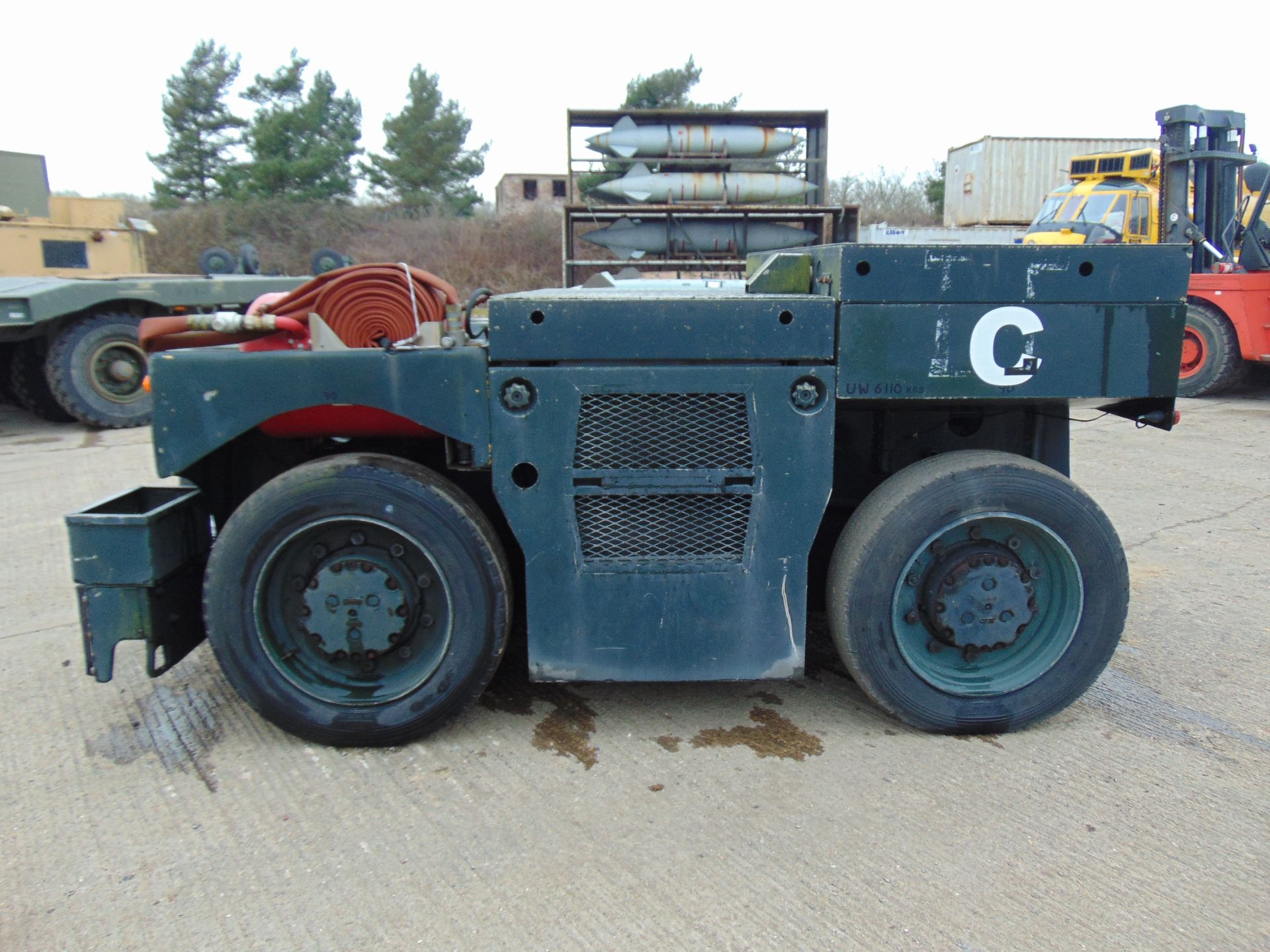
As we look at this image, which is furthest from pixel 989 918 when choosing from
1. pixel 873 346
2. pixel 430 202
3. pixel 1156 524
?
pixel 430 202

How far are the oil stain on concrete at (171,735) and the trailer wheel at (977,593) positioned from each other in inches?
74.6

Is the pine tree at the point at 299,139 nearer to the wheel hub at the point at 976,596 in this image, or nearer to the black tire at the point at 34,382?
the black tire at the point at 34,382

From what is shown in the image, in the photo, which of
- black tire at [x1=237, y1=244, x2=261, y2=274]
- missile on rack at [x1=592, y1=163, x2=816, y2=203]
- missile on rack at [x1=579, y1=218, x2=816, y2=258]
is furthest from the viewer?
missile on rack at [x1=592, y1=163, x2=816, y2=203]

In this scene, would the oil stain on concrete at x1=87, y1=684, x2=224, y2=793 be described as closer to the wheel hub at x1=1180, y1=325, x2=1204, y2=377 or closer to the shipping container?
the shipping container

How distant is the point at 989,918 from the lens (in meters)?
2.17

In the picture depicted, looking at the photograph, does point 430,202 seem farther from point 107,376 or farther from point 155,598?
point 155,598

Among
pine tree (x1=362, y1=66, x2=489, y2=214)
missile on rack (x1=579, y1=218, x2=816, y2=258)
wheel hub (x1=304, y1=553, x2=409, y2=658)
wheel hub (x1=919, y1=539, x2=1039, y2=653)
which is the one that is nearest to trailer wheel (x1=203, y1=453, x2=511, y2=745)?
wheel hub (x1=304, y1=553, x2=409, y2=658)

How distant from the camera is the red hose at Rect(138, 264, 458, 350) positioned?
10.6 feet

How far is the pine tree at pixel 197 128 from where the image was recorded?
31.8 metres

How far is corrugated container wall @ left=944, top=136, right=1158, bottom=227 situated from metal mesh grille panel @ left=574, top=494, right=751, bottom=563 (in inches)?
1019

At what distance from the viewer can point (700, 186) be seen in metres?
13.4

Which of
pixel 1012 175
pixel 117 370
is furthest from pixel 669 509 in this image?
pixel 1012 175

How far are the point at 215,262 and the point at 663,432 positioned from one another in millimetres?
10778

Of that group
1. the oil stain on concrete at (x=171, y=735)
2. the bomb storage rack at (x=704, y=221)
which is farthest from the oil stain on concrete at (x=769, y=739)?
the bomb storage rack at (x=704, y=221)
